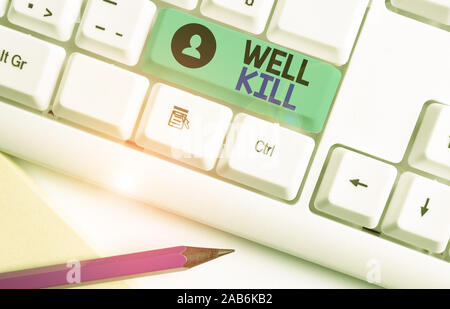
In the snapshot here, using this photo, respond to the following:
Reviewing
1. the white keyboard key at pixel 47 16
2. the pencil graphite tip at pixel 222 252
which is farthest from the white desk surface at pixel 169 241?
the white keyboard key at pixel 47 16

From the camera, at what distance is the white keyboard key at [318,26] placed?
27 centimetres

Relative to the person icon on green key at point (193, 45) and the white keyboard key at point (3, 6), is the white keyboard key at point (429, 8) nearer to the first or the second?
the person icon on green key at point (193, 45)

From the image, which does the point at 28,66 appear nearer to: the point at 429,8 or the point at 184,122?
the point at 184,122

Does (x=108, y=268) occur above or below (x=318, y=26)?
below

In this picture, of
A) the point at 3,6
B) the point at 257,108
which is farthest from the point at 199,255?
the point at 3,6

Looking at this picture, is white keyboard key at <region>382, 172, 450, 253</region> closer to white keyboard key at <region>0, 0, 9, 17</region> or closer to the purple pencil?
the purple pencil

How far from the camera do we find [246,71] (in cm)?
28

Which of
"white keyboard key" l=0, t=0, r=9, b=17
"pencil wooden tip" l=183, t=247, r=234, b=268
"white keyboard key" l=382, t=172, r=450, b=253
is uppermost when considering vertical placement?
"white keyboard key" l=0, t=0, r=9, b=17

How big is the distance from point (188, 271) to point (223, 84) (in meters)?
0.15

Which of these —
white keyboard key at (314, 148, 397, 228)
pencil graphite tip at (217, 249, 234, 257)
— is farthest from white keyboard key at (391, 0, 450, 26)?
pencil graphite tip at (217, 249, 234, 257)

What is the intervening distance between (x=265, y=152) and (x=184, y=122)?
0.06 m

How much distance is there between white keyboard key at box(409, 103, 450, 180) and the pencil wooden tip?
158 mm

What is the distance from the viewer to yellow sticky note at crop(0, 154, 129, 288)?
302 millimetres

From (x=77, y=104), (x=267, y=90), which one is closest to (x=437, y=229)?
(x=267, y=90)
